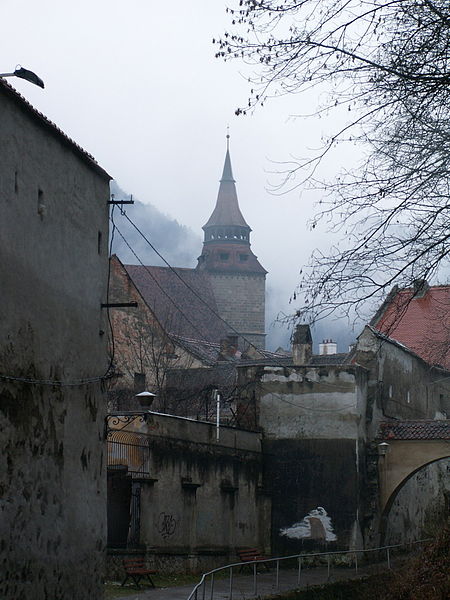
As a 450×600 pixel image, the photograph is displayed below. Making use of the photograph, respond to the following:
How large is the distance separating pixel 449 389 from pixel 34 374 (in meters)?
31.9

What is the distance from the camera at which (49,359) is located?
56.5 ft

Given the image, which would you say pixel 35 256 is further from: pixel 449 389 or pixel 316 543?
pixel 449 389

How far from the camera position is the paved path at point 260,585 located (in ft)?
74.6

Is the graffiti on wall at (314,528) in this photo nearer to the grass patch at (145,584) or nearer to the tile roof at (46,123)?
the grass patch at (145,584)

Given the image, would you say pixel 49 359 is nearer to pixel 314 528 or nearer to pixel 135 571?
pixel 135 571

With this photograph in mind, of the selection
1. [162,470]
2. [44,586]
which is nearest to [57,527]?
[44,586]

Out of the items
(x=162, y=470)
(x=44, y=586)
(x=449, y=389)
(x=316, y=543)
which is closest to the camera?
(x=44, y=586)

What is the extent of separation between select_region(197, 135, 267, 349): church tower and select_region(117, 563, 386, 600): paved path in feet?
228

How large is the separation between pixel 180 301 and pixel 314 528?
53283 millimetres

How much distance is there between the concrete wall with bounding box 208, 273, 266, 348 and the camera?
104 metres

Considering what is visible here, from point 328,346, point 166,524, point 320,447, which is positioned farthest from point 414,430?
point 328,346

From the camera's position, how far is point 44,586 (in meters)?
16.7

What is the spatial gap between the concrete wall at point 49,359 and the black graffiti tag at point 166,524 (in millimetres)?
8090

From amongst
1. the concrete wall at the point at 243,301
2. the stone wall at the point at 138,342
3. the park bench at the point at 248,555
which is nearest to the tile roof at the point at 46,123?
the park bench at the point at 248,555
